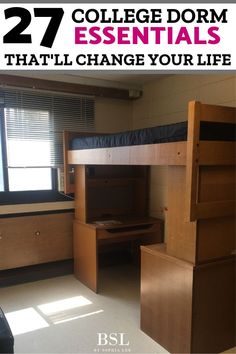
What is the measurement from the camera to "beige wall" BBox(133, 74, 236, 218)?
2.62 metres

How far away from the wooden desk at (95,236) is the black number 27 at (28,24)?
6.02 feet

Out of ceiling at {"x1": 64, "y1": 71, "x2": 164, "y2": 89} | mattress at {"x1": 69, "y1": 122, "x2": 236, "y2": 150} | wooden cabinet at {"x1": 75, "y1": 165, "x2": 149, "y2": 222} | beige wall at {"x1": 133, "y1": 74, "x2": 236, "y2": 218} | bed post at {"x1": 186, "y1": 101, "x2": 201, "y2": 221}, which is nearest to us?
bed post at {"x1": 186, "y1": 101, "x2": 201, "y2": 221}

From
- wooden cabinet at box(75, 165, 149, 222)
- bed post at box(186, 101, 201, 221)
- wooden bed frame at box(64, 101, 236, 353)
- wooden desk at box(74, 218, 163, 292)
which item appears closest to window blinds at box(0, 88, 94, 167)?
wooden cabinet at box(75, 165, 149, 222)

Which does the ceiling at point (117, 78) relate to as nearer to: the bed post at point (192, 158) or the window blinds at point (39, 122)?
the window blinds at point (39, 122)

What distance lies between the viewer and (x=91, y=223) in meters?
3.03

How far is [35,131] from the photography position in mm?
3162

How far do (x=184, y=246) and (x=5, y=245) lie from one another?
6.66ft

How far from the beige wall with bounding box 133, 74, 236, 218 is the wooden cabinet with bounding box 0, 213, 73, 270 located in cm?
117

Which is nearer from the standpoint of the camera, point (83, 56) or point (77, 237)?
point (83, 56)

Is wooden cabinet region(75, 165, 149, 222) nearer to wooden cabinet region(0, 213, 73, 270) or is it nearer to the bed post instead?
wooden cabinet region(0, 213, 73, 270)

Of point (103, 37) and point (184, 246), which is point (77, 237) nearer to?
point (184, 246)

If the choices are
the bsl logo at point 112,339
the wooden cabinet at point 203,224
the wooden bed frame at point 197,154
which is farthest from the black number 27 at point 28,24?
the bsl logo at point 112,339

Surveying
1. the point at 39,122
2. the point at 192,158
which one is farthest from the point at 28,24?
the point at 192,158

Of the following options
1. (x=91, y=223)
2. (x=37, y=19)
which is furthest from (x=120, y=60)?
(x=91, y=223)
